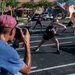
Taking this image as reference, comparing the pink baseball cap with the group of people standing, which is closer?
the group of people standing

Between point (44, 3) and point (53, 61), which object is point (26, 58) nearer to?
point (53, 61)

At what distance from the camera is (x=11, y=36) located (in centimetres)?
263

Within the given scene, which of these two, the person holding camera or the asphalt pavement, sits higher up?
the person holding camera

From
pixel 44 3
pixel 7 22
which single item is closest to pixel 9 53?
pixel 7 22

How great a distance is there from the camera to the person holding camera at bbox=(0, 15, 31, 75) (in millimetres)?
2414

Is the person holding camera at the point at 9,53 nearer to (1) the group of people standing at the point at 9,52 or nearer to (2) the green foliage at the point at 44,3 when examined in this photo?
(1) the group of people standing at the point at 9,52

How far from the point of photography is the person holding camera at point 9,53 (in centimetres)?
241

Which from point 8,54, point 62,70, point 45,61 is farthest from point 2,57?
point 45,61

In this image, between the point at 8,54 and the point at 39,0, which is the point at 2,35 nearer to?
the point at 8,54

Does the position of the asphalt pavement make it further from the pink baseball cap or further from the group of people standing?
the pink baseball cap

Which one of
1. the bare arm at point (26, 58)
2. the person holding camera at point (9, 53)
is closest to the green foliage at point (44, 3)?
the bare arm at point (26, 58)

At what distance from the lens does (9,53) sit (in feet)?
7.93

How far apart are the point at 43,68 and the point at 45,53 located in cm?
257

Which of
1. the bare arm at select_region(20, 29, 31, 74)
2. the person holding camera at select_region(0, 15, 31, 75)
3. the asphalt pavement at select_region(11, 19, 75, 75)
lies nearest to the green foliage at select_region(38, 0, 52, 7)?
the asphalt pavement at select_region(11, 19, 75, 75)
